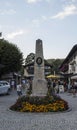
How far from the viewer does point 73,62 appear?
6619 cm

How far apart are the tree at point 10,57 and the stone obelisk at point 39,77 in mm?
41916

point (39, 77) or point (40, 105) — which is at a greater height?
point (39, 77)

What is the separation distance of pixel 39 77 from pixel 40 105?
11.4 ft

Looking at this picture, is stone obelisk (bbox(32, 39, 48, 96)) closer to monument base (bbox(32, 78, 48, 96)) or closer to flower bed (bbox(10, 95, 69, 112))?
monument base (bbox(32, 78, 48, 96))

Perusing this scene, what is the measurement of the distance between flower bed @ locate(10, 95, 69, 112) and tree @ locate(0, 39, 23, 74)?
4456 cm

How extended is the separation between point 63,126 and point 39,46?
1053 centimetres

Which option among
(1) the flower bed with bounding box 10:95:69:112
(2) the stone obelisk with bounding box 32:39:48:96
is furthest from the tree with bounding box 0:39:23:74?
(1) the flower bed with bounding box 10:95:69:112

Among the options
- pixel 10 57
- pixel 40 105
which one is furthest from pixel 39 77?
pixel 10 57

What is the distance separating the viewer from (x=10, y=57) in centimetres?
6656

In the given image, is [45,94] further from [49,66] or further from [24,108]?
[49,66]

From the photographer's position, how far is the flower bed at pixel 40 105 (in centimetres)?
2000

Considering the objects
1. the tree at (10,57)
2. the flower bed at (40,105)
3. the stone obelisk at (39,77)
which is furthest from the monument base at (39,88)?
the tree at (10,57)

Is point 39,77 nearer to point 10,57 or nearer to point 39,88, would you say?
point 39,88

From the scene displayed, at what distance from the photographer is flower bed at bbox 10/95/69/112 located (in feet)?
65.6
